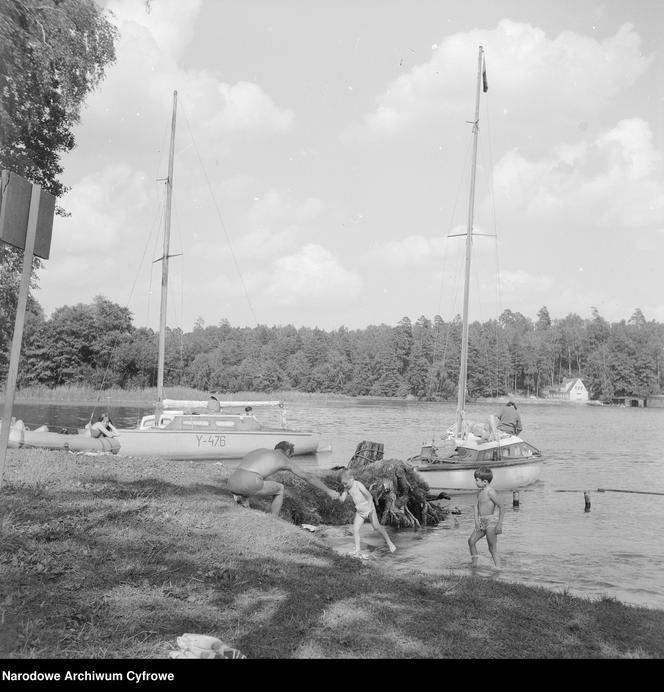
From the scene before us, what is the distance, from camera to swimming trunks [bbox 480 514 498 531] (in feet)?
36.7

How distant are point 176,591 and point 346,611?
5.21ft

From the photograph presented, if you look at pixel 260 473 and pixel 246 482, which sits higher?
pixel 260 473

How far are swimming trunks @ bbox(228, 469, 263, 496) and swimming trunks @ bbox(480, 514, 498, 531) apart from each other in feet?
12.5

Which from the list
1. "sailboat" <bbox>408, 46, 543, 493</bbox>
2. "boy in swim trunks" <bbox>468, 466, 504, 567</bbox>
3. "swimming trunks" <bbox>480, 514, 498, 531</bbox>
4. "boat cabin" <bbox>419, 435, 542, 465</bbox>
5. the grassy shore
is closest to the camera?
the grassy shore

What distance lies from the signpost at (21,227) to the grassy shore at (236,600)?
140 cm

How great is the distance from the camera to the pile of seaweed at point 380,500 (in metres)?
14.8

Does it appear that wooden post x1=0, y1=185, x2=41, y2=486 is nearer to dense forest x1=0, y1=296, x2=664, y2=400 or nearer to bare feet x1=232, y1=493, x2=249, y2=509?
bare feet x1=232, y1=493, x2=249, y2=509

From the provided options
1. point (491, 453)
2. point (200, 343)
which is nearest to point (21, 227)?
point (491, 453)

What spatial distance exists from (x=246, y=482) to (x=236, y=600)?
15.4ft

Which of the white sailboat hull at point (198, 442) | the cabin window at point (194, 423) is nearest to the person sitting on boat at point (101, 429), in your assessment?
the white sailboat hull at point (198, 442)

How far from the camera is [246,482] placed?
35.5 ft

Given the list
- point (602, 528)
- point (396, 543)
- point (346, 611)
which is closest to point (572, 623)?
point (346, 611)

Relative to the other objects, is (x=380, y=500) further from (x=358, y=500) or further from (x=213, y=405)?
(x=213, y=405)

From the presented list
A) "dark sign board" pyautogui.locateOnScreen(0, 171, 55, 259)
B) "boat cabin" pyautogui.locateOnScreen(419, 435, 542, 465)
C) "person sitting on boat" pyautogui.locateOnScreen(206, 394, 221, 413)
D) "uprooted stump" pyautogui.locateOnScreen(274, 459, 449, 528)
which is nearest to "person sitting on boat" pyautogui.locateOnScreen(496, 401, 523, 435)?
"boat cabin" pyautogui.locateOnScreen(419, 435, 542, 465)
